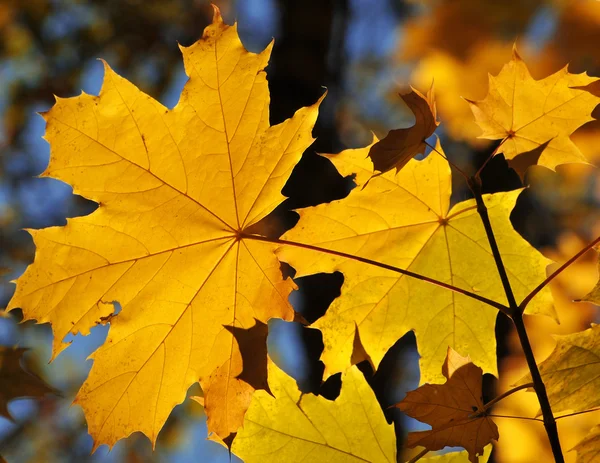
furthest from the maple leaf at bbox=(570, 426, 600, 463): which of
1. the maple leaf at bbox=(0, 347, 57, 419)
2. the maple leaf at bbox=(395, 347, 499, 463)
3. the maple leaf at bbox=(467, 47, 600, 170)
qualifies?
the maple leaf at bbox=(0, 347, 57, 419)

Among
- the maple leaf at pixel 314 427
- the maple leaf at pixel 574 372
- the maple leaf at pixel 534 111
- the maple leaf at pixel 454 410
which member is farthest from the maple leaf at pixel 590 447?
the maple leaf at pixel 534 111

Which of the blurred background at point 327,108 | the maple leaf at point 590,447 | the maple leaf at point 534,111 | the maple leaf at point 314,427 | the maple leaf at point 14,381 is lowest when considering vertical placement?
the maple leaf at point 590,447

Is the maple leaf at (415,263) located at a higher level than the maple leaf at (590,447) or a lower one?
higher

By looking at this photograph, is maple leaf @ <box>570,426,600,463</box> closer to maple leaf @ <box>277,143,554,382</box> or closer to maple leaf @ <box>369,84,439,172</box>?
maple leaf @ <box>277,143,554,382</box>

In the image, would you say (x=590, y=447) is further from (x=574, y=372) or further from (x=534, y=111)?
(x=534, y=111)

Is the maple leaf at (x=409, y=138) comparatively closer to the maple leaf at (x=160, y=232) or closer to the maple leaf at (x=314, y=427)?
the maple leaf at (x=160, y=232)

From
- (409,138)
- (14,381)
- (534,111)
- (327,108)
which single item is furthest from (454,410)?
(327,108)
